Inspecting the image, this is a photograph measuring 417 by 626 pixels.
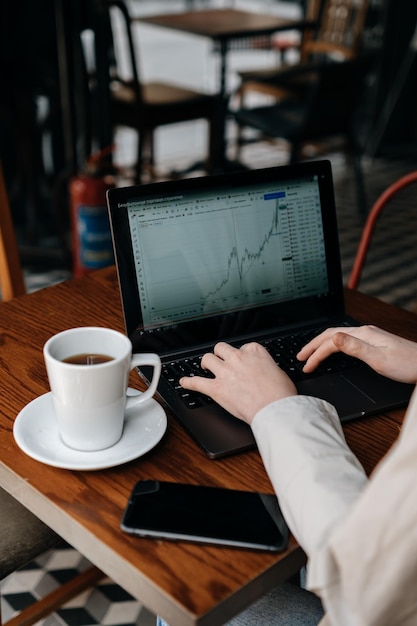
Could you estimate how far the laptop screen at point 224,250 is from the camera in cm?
104

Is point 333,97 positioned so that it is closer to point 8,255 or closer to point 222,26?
point 222,26

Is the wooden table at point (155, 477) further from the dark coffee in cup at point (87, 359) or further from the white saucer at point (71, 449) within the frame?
the dark coffee in cup at point (87, 359)

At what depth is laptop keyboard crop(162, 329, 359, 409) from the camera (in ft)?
3.19

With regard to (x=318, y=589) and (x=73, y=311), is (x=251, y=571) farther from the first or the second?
(x=73, y=311)

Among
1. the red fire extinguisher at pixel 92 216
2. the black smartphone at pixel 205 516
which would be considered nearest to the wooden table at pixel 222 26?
the red fire extinguisher at pixel 92 216

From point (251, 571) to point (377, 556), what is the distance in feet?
0.47

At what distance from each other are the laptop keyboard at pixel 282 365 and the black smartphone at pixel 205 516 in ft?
0.60

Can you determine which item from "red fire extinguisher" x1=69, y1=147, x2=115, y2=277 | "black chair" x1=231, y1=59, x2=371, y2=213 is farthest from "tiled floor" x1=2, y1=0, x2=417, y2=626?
"red fire extinguisher" x1=69, y1=147, x2=115, y2=277

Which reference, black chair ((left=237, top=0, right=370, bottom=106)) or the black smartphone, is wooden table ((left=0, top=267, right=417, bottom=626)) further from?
black chair ((left=237, top=0, right=370, bottom=106))

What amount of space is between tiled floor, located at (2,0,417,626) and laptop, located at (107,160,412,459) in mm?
839

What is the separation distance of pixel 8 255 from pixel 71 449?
812 millimetres

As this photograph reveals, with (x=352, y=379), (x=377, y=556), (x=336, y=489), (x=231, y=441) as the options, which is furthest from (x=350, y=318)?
(x=377, y=556)

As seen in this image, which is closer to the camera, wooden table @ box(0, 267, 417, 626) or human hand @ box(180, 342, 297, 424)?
wooden table @ box(0, 267, 417, 626)

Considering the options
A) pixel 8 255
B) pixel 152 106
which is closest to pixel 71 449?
pixel 8 255
